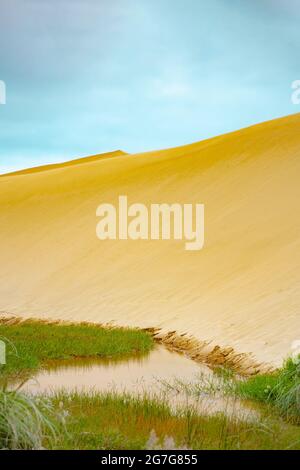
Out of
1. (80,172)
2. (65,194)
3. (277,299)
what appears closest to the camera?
(277,299)

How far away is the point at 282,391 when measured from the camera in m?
8.07

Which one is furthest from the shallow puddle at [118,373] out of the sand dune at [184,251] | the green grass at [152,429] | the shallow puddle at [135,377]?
the green grass at [152,429]

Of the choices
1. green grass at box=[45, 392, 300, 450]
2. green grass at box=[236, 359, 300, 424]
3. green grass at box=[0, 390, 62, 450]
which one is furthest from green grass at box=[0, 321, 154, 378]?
green grass at box=[0, 390, 62, 450]

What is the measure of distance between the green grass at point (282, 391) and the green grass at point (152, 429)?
427mm

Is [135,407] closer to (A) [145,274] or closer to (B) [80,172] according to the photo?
(A) [145,274]

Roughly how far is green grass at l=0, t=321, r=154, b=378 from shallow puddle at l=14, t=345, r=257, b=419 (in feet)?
1.10

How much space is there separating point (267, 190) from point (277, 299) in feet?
38.7

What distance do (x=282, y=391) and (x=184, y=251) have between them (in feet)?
50.7

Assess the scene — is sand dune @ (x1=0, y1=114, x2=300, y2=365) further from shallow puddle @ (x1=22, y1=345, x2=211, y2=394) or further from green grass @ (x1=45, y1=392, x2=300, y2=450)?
green grass @ (x1=45, y1=392, x2=300, y2=450)

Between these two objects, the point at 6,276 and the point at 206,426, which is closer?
the point at 206,426

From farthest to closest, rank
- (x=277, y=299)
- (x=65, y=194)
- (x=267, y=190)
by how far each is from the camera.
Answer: (x=65, y=194)
(x=267, y=190)
(x=277, y=299)

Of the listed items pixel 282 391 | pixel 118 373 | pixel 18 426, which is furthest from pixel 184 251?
pixel 18 426
